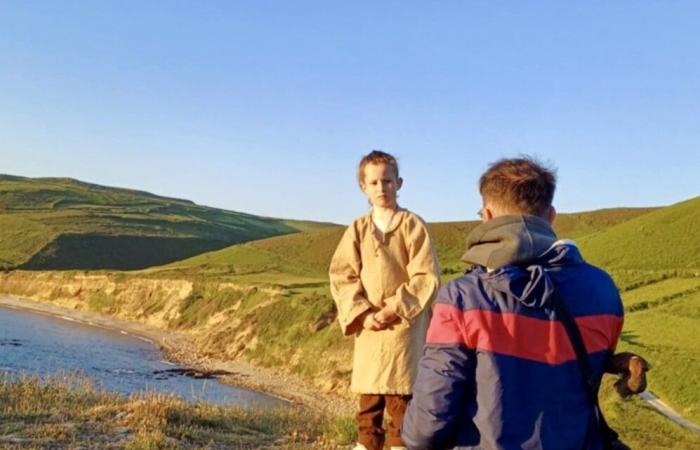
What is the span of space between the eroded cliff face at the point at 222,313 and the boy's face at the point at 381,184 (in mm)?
29813

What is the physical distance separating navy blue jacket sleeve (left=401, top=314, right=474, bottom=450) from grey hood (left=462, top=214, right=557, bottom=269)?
0.31 metres

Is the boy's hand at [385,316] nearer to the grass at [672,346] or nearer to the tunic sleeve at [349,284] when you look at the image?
the tunic sleeve at [349,284]

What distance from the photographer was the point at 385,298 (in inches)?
197

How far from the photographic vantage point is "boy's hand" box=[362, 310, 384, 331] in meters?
4.86

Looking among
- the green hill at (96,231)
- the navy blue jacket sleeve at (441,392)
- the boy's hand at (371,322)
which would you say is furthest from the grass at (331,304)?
the green hill at (96,231)

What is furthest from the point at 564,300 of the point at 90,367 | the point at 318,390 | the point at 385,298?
the point at 90,367

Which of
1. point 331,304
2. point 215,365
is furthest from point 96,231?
point 331,304

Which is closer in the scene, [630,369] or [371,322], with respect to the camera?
[630,369]

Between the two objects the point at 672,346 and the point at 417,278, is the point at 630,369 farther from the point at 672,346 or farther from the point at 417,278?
the point at 672,346

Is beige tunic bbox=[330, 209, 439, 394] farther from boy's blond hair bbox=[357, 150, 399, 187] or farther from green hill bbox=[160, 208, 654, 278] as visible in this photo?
green hill bbox=[160, 208, 654, 278]

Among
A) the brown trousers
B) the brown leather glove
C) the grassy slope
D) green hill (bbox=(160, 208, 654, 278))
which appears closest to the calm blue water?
the grassy slope

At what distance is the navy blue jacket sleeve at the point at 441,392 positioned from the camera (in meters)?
2.61

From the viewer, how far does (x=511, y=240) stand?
263 cm

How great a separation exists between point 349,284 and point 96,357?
40.5 metres
